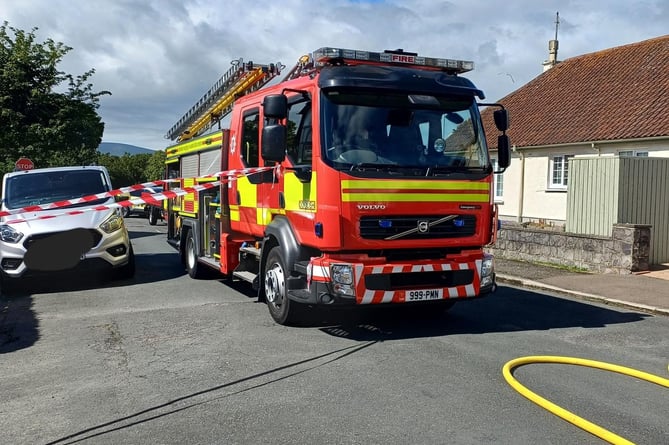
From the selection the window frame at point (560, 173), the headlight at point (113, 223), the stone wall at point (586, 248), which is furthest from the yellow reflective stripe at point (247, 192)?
the window frame at point (560, 173)

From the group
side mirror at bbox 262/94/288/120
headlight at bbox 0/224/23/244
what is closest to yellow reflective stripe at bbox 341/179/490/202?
side mirror at bbox 262/94/288/120

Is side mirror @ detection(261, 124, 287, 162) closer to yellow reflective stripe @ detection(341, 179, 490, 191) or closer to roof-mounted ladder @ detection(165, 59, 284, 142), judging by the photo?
yellow reflective stripe @ detection(341, 179, 490, 191)

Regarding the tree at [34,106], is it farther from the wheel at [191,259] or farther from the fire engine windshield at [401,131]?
the fire engine windshield at [401,131]

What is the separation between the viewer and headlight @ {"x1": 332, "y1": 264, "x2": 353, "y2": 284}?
6.38 m

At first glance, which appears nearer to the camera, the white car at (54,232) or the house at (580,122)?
the white car at (54,232)

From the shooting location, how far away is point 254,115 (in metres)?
8.34

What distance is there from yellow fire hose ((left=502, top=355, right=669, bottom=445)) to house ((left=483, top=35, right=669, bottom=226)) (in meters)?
12.1

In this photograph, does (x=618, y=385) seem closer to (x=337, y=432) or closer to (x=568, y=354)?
(x=568, y=354)

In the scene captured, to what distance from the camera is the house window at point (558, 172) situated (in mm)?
19875

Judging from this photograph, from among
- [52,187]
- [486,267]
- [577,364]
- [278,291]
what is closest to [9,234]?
[52,187]

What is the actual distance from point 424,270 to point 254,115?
127 inches

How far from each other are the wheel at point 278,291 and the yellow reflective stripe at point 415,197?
47.5 inches

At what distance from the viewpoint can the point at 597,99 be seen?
67.2 feet

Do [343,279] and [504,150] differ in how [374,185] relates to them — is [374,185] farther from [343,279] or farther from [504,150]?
[504,150]
